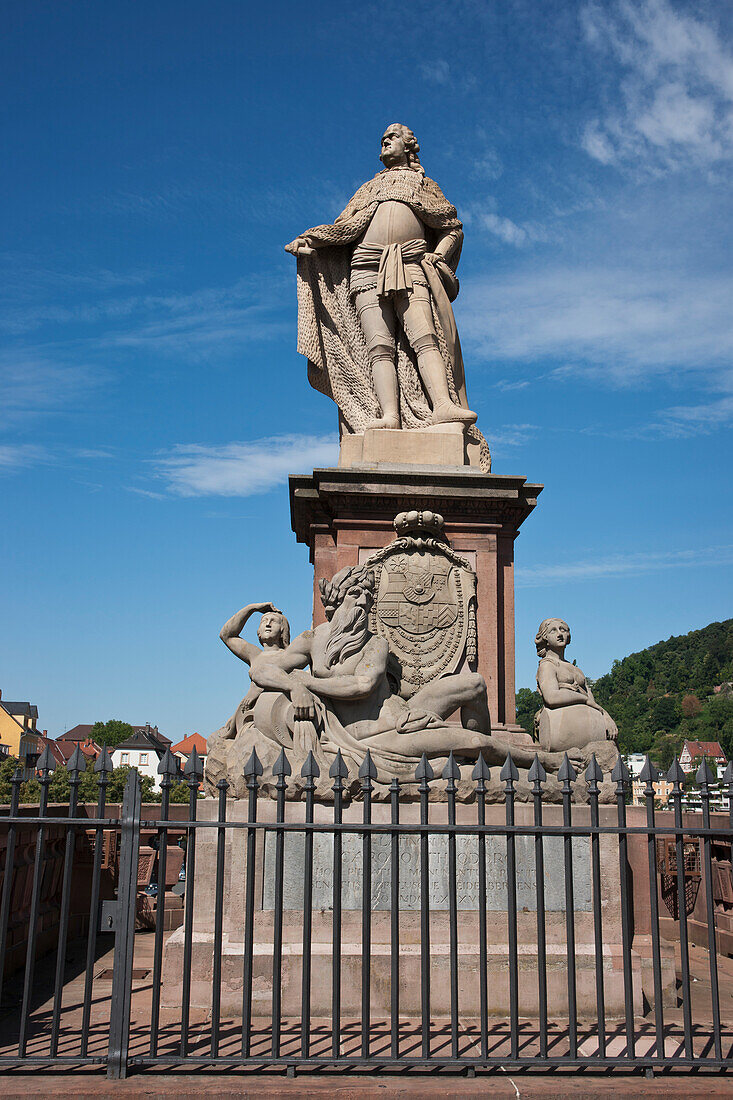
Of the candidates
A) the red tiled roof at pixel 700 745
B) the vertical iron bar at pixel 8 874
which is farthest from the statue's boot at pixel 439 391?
the red tiled roof at pixel 700 745

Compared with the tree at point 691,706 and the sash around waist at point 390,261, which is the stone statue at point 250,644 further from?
the tree at point 691,706

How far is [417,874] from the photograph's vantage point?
6.51 meters

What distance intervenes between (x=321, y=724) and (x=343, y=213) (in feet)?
21.2

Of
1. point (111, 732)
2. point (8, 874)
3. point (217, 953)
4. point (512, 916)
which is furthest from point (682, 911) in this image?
point (111, 732)

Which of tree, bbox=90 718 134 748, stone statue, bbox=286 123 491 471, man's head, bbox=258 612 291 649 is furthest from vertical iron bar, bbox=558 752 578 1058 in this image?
tree, bbox=90 718 134 748

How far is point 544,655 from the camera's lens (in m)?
8.79

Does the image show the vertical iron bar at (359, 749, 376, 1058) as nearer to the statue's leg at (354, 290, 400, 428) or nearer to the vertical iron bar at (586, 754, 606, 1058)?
the vertical iron bar at (586, 754, 606, 1058)

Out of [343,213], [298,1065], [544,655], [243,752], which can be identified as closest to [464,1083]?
[298,1065]

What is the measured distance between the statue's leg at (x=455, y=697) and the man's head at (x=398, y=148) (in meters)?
6.73

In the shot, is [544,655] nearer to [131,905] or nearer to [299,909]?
[299,909]

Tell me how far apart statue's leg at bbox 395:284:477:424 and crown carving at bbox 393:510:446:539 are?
5.56ft

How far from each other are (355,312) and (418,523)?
10.8 feet

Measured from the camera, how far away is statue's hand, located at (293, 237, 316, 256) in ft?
35.7

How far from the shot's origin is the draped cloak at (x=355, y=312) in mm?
10781
